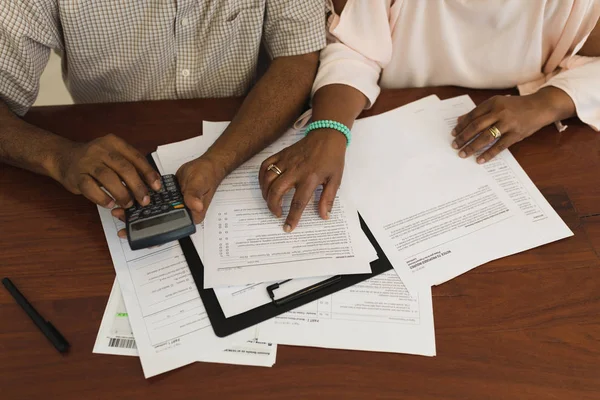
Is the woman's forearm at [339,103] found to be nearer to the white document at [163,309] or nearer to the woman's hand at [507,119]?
the woman's hand at [507,119]

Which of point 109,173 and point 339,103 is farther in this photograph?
point 339,103

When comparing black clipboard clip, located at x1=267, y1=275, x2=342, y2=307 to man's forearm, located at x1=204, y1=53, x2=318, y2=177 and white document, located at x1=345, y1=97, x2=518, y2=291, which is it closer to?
white document, located at x1=345, y1=97, x2=518, y2=291

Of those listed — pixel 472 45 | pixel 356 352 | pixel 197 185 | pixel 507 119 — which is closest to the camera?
→ pixel 356 352

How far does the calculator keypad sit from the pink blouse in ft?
1.21

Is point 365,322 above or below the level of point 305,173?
below

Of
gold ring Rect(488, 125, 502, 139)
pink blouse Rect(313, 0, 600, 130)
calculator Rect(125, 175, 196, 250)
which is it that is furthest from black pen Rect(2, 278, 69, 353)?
gold ring Rect(488, 125, 502, 139)

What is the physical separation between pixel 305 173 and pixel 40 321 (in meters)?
0.44

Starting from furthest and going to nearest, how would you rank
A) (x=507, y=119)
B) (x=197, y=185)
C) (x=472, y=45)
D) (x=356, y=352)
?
(x=472, y=45) → (x=507, y=119) → (x=197, y=185) → (x=356, y=352)

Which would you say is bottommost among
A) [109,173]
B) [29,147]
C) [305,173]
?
[305,173]

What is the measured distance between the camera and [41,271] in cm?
70

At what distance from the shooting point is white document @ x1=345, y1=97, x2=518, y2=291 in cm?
71

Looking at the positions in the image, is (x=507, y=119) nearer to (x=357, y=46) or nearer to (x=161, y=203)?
(x=357, y=46)

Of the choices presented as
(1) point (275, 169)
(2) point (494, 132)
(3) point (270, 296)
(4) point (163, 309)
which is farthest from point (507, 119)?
(4) point (163, 309)

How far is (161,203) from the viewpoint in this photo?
27.5 inches
